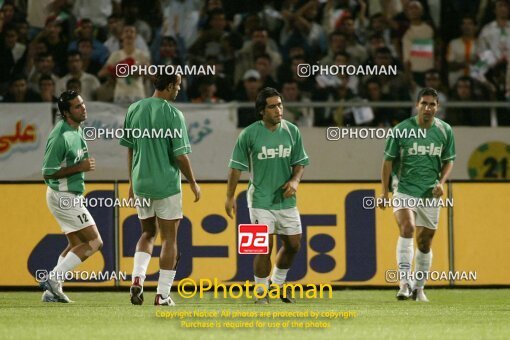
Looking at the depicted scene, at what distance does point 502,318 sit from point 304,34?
8993 millimetres

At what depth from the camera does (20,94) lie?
17328mm

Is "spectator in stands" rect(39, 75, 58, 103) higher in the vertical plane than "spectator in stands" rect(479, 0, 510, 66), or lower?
lower

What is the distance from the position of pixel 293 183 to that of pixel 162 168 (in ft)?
4.67

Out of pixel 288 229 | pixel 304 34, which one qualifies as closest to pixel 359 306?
pixel 288 229

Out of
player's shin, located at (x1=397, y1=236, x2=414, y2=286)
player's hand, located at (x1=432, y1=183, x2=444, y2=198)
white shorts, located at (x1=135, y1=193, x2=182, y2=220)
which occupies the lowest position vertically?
player's shin, located at (x1=397, y1=236, x2=414, y2=286)

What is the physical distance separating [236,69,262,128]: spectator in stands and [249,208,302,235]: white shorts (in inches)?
205

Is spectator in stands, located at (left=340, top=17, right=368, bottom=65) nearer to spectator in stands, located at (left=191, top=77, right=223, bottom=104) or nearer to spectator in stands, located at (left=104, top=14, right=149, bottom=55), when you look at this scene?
spectator in stands, located at (left=191, top=77, right=223, bottom=104)

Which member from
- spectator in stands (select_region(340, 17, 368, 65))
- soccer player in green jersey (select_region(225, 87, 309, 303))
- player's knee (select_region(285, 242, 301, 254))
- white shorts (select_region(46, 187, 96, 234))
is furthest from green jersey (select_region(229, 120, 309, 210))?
spectator in stands (select_region(340, 17, 368, 65))

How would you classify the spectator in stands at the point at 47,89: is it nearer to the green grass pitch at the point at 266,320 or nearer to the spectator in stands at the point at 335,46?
the spectator in stands at the point at 335,46

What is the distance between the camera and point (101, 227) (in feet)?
49.0

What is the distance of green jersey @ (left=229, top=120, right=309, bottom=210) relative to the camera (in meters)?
12.1

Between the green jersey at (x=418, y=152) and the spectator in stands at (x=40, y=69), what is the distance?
20.8 feet

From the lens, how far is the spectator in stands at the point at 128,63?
1734 cm

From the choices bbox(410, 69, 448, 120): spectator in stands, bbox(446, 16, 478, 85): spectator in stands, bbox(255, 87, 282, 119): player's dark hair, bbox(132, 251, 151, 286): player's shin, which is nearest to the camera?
bbox(132, 251, 151, 286): player's shin
